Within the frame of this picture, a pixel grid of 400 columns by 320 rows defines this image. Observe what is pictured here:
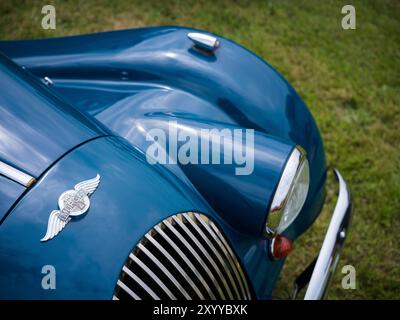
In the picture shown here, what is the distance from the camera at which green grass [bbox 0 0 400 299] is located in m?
2.68

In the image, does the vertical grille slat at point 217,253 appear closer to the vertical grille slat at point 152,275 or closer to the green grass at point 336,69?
the vertical grille slat at point 152,275

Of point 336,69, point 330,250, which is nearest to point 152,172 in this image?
point 330,250

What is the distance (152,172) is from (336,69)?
2.79m

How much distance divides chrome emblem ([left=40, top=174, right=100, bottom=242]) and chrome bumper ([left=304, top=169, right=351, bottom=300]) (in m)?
0.87

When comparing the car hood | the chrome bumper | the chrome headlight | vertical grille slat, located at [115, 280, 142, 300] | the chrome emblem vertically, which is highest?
the car hood

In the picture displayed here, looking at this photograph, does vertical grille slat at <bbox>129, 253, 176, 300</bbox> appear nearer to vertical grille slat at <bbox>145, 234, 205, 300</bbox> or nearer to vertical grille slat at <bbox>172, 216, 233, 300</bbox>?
vertical grille slat at <bbox>145, 234, 205, 300</bbox>

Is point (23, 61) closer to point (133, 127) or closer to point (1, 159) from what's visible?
point (133, 127)

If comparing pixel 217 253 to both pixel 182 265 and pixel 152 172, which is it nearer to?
pixel 182 265

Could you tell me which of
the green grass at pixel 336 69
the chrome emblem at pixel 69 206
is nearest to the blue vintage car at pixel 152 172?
the chrome emblem at pixel 69 206

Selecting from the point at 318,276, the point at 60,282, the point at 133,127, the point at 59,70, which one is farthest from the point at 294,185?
the point at 59,70

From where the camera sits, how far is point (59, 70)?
80.9 inches

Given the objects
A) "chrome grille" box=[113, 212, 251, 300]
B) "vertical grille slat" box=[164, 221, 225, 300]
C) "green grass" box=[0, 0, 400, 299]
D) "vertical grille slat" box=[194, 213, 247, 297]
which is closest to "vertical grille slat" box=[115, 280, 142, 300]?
"chrome grille" box=[113, 212, 251, 300]

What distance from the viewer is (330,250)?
67.7 inches
